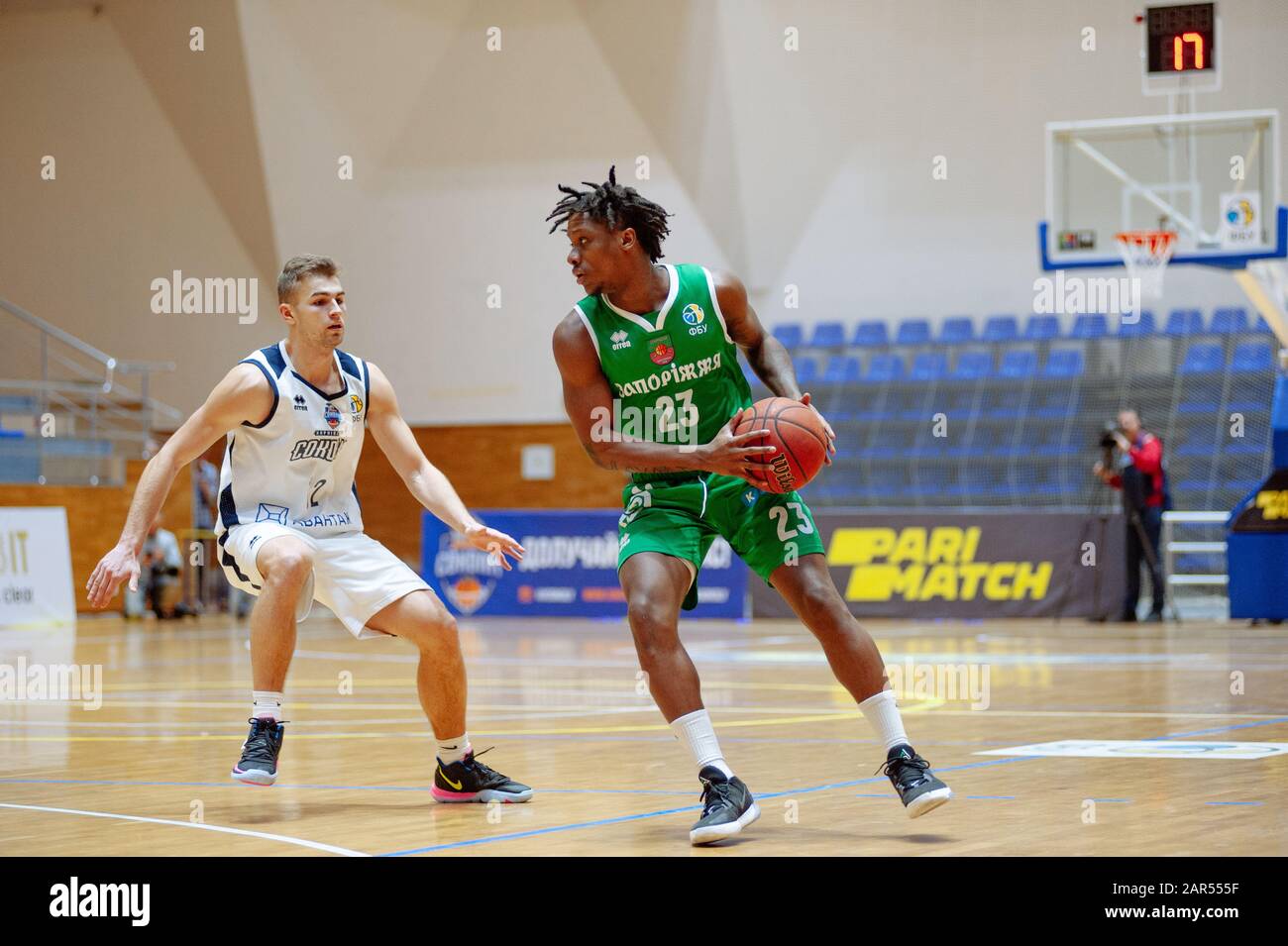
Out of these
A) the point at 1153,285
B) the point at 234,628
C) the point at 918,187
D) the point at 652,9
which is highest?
the point at 652,9

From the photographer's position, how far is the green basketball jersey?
5.29 m

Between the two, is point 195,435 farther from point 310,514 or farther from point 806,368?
point 806,368

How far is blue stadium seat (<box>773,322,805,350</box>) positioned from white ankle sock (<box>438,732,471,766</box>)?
740 inches

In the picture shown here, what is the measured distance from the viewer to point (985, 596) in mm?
18094

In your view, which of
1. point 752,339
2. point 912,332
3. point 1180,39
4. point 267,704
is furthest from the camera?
point 912,332

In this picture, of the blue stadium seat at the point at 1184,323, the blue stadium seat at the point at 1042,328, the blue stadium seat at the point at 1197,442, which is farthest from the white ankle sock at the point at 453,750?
the blue stadium seat at the point at 1042,328

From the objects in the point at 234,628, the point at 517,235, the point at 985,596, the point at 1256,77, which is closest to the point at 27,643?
the point at 234,628

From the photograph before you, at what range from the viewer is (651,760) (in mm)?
6750

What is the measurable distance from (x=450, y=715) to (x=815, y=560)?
149 centimetres

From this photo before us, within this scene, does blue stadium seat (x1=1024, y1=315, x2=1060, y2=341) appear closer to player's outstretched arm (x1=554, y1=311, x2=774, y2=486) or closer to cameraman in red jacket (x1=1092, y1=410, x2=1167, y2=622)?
cameraman in red jacket (x1=1092, y1=410, x2=1167, y2=622)

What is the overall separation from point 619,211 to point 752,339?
633mm

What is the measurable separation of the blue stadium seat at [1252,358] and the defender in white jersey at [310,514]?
57.4ft

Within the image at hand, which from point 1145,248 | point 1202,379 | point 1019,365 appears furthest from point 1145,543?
point 1019,365
